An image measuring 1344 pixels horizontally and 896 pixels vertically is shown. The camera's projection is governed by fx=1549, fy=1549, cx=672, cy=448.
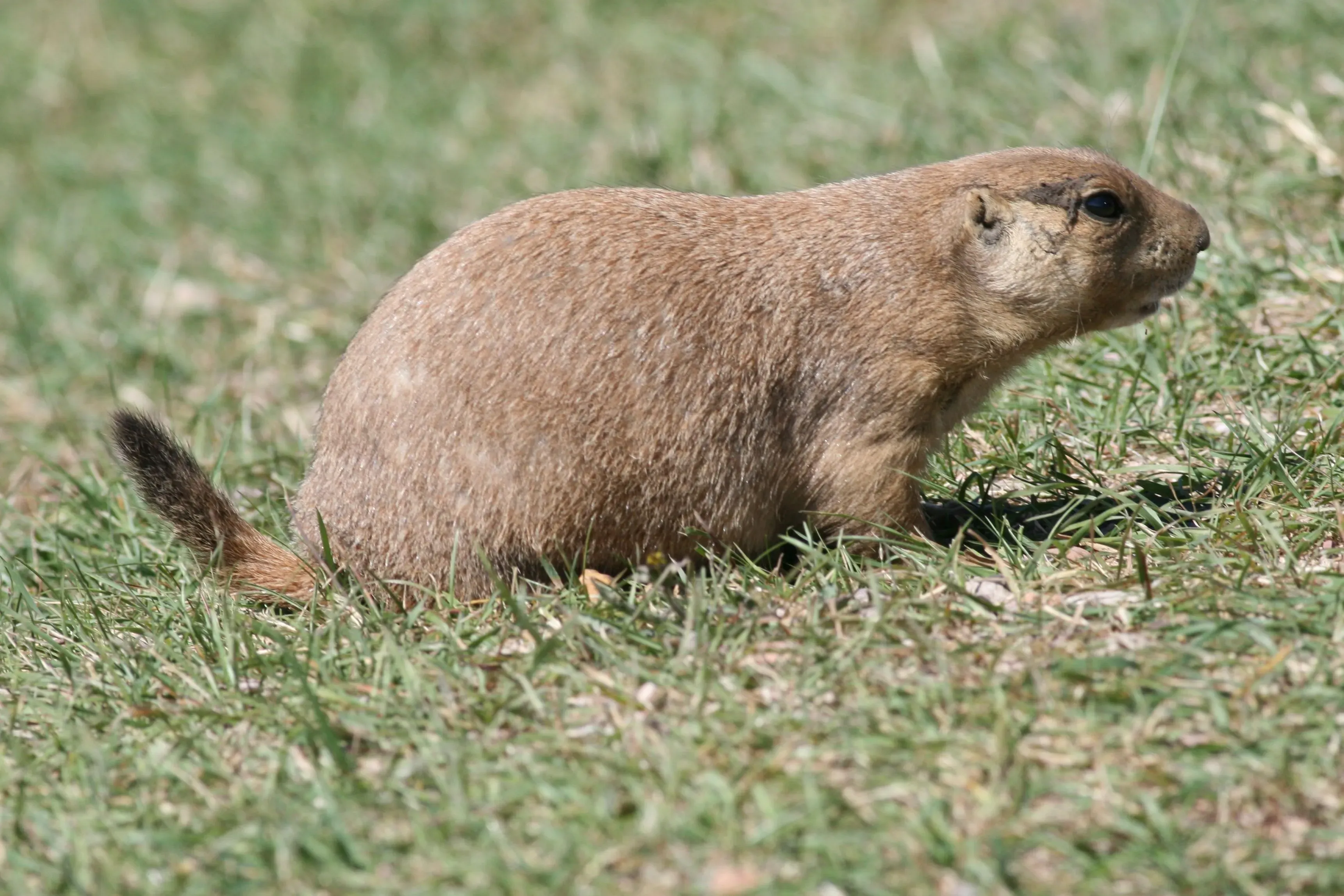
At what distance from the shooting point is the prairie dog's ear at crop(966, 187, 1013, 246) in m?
4.76

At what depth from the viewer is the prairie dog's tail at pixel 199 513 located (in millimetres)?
4676

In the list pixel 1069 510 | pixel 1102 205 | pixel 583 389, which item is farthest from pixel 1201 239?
pixel 583 389

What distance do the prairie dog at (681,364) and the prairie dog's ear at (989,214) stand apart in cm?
1

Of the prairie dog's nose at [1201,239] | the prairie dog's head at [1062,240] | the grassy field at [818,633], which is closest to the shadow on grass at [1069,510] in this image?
the grassy field at [818,633]

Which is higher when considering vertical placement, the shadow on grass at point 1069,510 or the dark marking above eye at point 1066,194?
the dark marking above eye at point 1066,194

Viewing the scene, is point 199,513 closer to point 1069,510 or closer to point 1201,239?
point 1069,510

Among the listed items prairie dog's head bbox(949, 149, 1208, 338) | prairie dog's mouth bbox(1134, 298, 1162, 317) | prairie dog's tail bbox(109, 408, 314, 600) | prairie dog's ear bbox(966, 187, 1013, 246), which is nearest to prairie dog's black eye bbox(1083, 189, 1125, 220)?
prairie dog's head bbox(949, 149, 1208, 338)

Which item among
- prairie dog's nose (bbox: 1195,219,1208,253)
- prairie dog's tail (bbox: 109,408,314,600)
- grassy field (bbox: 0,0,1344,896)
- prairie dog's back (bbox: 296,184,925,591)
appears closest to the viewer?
grassy field (bbox: 0,0,1344,896)

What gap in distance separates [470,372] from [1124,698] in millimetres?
1975

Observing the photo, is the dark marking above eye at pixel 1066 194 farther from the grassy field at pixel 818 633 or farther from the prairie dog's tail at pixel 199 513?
the prairie dog's tail at pixel 199 513

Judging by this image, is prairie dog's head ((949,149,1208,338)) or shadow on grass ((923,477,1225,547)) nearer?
shadow on grass ((923,477,1225,547))

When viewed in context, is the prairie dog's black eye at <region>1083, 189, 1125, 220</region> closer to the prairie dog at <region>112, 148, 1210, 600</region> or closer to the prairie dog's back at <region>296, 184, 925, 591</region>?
the prairie dog at <region>112, 148, 1210, 600</region>

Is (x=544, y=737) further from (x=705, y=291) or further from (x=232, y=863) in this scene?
(x=705, y=291)

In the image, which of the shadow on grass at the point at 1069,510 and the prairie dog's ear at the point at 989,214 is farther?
the prairie dog's ear at the point at 989,214
